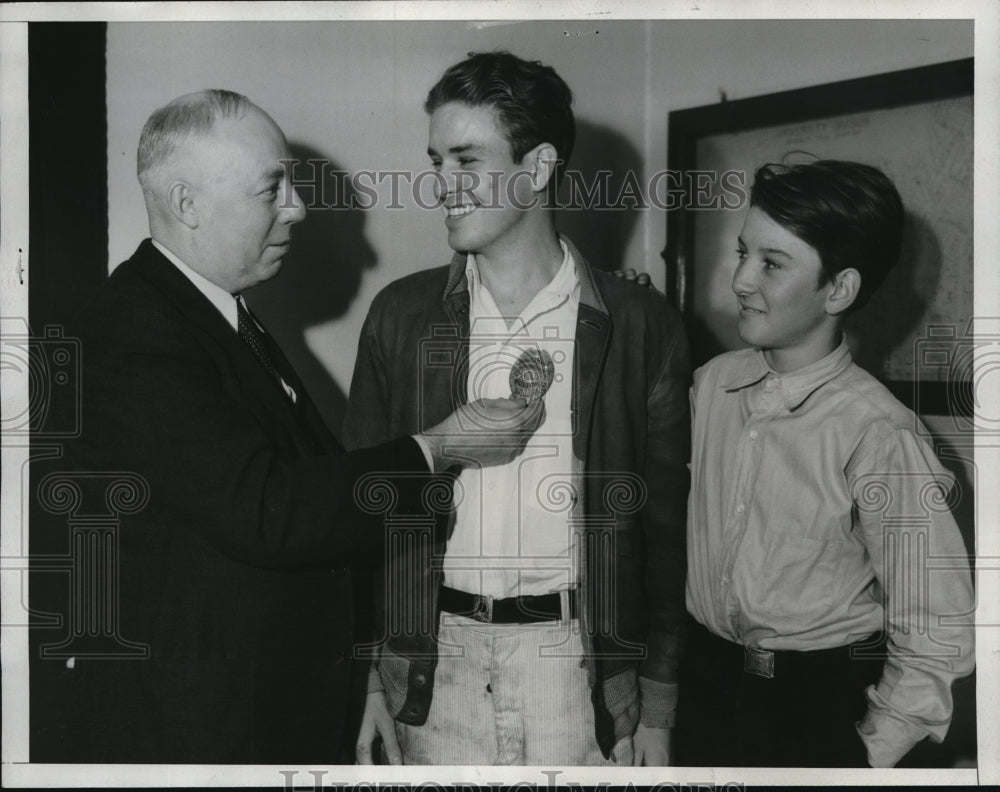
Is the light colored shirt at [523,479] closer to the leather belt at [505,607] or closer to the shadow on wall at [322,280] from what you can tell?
the leather belt at [505,607]

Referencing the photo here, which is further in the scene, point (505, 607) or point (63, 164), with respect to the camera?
point (63, 164)

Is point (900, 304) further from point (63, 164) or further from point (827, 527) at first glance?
point (63, 164)

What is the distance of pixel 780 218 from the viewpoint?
1664 mm

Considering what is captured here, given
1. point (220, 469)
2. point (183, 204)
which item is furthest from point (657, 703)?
point (183, 204)

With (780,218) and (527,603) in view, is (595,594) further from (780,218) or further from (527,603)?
(780,218)

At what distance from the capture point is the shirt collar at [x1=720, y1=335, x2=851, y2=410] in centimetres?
164

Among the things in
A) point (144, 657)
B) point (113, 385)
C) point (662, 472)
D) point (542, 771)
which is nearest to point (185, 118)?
point (113, 385)

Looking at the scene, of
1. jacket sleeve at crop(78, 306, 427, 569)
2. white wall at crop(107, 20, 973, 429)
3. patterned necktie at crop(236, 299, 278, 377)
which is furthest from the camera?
white wall at crop(107, 20, 973, 429)

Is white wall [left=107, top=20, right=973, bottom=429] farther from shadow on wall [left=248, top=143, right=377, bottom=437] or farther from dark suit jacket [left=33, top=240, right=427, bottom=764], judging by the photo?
dark suit jacket [left=33, top=240, right=427, bottom=764]

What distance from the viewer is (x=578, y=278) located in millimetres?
1696

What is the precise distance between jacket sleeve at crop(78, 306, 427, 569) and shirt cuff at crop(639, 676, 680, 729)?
67 cm

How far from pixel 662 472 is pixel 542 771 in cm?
66

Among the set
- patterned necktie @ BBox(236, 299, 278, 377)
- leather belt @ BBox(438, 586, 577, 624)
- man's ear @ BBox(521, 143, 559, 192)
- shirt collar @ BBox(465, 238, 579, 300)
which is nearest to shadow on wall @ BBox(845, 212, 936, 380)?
shirt collar @ BBox(465, 238, 579, 300)

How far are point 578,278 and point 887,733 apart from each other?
1.09 meters
